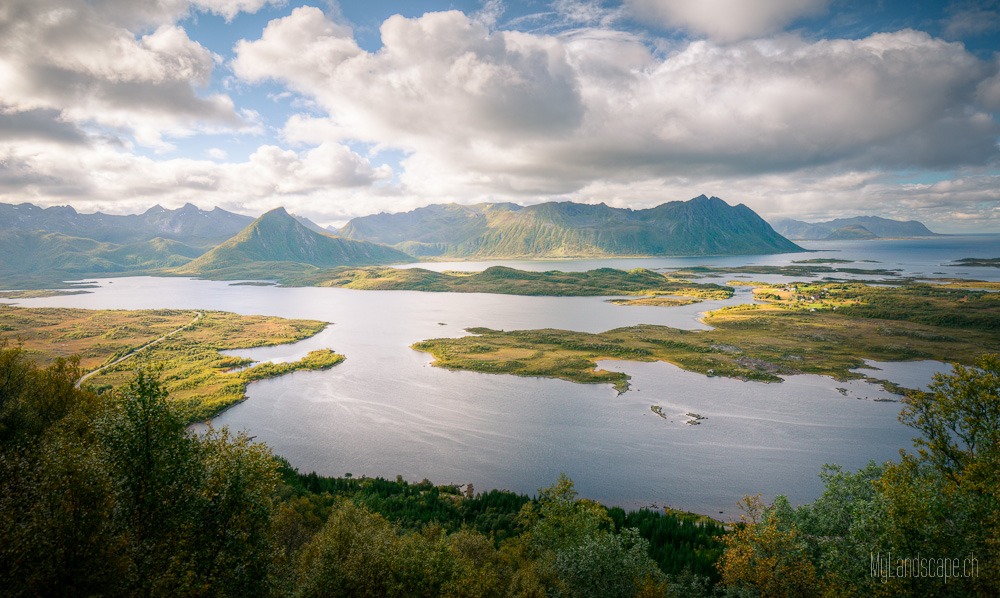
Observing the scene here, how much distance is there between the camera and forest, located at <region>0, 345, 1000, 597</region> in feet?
53.5

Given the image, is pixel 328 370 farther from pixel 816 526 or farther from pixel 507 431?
pixel 816 526

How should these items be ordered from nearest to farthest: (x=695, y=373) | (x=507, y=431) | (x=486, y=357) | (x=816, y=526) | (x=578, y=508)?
(x=816, y=526), (x=578, y=508), (x=507, y=431), (x=695, y=373), (x=486, y=357)

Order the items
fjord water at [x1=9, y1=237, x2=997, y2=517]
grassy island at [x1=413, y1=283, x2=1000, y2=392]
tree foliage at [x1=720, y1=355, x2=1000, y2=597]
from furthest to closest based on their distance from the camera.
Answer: grassy island at [x1=413, y1=283, x2=1000, y2=392]
fjord water at [x1=9, y1=237, x2=997, y2=517]
tree foliage at [x1=720, y1=355, x2=1000, y2=597]

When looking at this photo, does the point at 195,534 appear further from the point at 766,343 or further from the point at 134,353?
the point at 766,343

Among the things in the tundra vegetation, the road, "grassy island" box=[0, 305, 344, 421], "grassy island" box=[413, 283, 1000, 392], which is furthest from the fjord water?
the road

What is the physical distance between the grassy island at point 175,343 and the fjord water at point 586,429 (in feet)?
20.6

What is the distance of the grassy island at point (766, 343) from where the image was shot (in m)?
94.2

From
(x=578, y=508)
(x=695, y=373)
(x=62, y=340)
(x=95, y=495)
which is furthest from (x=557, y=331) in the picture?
(x=62, y=340)

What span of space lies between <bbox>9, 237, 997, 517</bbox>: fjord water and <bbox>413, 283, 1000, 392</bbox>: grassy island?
5947mm

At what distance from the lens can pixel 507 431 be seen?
67688 millimetres

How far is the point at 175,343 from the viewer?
11681 centimetres

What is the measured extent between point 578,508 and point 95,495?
34.9 meters

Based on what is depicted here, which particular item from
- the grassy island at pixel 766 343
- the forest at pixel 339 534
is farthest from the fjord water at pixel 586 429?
the forest at pixel 339 534

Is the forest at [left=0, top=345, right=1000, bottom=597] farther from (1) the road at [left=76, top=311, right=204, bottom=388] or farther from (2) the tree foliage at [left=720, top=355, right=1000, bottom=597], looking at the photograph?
(1) the road at [left=76, top=311, right=204, bottom=388]
